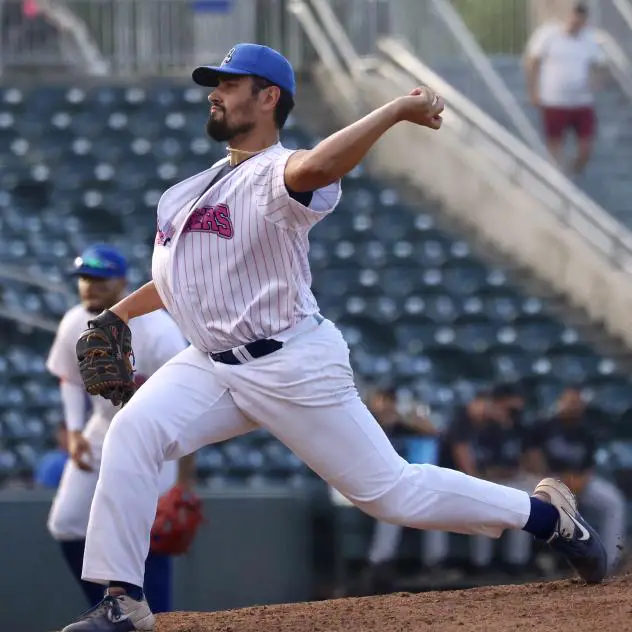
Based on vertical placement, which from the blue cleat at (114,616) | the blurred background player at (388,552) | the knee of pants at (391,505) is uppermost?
the knee of pants at (391,505)

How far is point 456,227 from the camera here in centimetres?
1277

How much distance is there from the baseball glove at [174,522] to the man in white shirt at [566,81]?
7.00 metres

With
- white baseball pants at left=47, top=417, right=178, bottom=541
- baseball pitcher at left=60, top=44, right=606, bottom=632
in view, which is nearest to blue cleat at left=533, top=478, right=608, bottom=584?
baseball pitcher at left=60, top=44, right=606, bottom=632

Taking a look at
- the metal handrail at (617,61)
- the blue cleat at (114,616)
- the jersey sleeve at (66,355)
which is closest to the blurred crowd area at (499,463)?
the jersey sleeve at (66,355)

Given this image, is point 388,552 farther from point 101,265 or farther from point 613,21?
point 613,21

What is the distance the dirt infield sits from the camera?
14.9ft

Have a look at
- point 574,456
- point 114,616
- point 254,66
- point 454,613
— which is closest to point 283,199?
point 254,66

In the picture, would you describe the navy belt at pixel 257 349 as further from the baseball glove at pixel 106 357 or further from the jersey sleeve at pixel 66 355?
the jersey sleeve at pixel 66 355

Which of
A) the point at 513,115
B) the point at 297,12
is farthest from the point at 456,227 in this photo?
the point at 297,12

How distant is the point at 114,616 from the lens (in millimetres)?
4297

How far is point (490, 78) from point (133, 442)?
8.96m

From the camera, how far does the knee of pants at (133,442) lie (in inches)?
171

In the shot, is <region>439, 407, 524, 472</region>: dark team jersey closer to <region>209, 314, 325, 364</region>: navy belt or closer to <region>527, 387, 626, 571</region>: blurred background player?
<region>527, 387, 626, 571</region>: blurred background player

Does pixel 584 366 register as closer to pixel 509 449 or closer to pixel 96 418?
pixel 509 449
